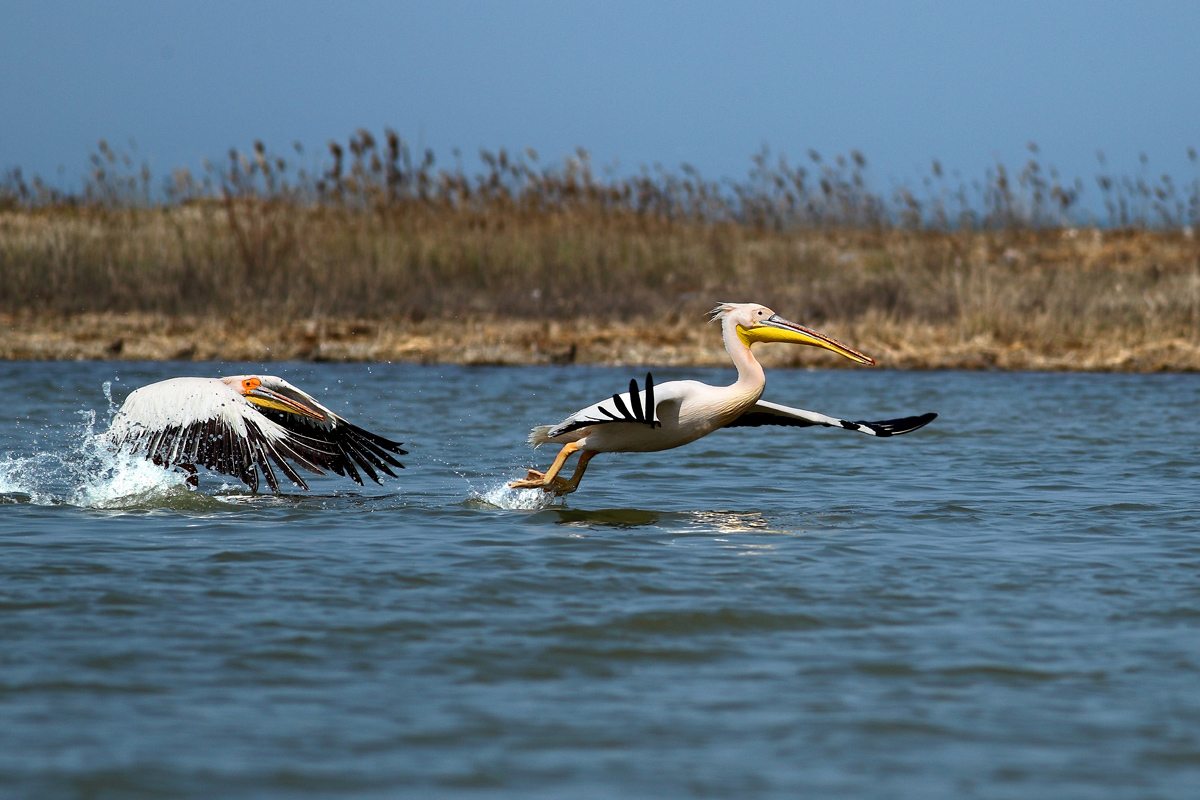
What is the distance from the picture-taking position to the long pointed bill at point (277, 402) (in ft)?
23.9

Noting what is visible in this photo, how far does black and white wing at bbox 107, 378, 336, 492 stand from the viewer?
6980 mm

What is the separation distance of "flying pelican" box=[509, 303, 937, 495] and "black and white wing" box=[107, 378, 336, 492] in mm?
1230

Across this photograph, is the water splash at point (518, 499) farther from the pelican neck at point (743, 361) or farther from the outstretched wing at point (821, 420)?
the pelican neck at point (743, 361)

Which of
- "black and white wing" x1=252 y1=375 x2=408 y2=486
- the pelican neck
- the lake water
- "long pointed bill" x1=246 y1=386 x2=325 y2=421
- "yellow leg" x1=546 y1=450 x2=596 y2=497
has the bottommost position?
the lake water

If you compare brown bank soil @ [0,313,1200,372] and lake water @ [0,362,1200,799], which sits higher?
brown bank soil @ [0,313,1200,372]

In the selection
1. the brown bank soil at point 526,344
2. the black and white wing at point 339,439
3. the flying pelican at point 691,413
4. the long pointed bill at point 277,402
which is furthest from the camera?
the brown bank soil at point 526,344

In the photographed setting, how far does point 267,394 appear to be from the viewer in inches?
289

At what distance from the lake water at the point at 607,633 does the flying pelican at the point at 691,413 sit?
1.15 feet

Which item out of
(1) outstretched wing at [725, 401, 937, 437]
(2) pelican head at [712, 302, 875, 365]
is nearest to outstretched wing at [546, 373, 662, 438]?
(2) pelican head at [712, 302, 875, 365]

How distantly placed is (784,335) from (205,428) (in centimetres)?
288

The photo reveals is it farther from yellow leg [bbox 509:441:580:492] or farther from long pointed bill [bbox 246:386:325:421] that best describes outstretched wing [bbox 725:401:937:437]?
long pointed bill [bbox 246:386:325:421]

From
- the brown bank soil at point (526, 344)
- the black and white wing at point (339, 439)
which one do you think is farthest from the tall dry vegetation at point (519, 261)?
the black and white wing at point (339, 439)

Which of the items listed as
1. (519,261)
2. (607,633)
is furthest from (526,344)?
(607,633)

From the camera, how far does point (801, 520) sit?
706cm
